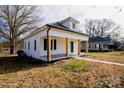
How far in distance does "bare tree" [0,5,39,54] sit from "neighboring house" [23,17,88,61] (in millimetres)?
8638

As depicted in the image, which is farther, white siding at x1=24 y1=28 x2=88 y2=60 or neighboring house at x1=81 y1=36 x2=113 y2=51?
neighboring house at x1=81 y1=36 x2=113 y2=51

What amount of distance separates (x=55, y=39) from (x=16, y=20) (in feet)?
37.1

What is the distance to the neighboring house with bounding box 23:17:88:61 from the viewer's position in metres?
11.0

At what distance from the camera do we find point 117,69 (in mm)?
8672

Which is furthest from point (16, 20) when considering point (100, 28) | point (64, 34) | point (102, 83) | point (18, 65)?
point (100, 28)

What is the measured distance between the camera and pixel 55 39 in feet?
47.5

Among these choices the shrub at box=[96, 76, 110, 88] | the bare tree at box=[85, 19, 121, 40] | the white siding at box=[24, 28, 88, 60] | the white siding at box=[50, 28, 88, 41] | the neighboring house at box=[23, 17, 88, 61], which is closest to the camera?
the shrub at box=[96, 76, 110, 88]

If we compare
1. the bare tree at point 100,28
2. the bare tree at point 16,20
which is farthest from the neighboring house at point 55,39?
the bare tree at point 100,28

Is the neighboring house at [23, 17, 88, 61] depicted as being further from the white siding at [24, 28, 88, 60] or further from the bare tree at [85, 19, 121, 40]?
the bare tree at [85, 19, 121, 40]

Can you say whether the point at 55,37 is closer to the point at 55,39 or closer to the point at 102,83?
the point at 55,39

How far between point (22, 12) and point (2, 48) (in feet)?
28.0

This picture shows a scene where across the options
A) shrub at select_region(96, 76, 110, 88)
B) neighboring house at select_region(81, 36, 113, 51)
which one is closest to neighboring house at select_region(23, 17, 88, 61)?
shrub at select_region(96, 76, 110, 88)
